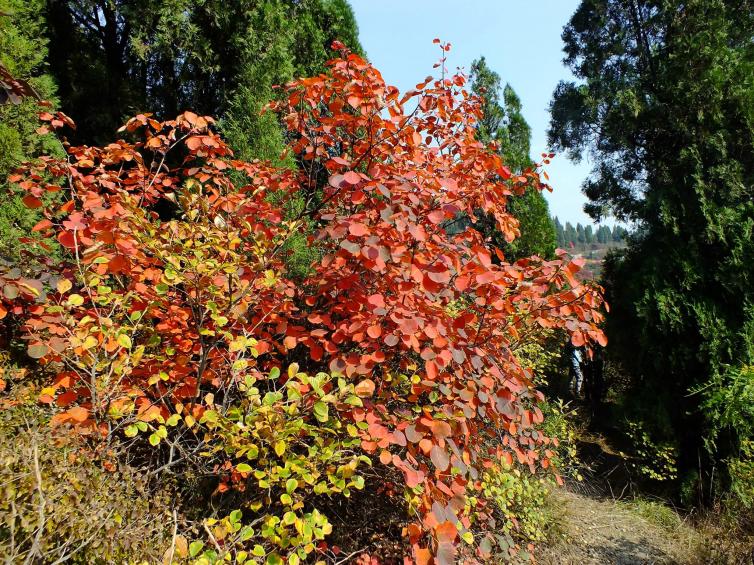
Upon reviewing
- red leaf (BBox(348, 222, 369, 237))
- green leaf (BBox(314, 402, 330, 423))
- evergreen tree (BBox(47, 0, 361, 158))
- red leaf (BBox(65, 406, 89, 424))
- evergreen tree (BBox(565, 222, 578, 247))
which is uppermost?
evergreen tree (BBox(565, 222, 578, 247))

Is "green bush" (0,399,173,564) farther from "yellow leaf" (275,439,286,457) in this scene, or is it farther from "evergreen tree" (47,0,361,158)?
"evergreen tree" (47,0,361,158)

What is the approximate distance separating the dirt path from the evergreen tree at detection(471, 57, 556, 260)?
371 centimetres

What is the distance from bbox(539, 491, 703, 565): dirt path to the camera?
132 inches

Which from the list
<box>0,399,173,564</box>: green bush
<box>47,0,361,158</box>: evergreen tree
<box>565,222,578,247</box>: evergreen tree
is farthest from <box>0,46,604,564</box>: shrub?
<box>565,222,578,247</box>: evergreen tree

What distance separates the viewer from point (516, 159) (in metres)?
7.32

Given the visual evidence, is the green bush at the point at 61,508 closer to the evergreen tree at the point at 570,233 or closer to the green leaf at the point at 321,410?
the green leaf at the point at 321,410

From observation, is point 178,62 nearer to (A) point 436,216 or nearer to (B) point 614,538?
(A) point 436,216

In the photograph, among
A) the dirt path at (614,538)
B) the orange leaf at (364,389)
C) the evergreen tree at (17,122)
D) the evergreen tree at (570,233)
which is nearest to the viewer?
the orange leaf at (364,389)

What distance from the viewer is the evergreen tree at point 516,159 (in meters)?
6.89

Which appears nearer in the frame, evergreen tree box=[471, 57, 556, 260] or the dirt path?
the dirt path

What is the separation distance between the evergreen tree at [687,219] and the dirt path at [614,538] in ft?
3.09

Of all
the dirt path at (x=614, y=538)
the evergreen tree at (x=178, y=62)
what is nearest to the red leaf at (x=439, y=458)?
the dirt path at (x=614, y=538)

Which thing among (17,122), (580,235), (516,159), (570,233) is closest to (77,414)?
(17,122)

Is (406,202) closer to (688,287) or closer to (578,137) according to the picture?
(688,287)
